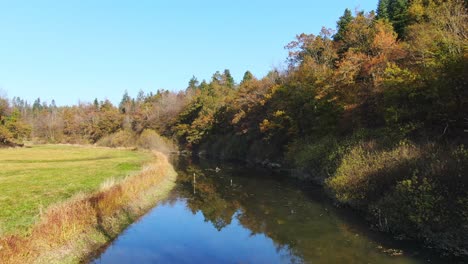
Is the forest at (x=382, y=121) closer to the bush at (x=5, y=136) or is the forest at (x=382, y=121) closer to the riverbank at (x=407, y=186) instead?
the riverbank at (x=407, y=186)

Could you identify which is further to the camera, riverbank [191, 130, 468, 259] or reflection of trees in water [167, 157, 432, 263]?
reflection of trees in water [167, 157, 432, 263]

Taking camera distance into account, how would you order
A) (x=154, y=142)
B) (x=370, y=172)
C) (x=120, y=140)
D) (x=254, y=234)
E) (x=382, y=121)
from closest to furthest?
(x=254, y=234), (x=370, y=172), (x=382, y=121), (x=154, y=142), (x=120, y=140)

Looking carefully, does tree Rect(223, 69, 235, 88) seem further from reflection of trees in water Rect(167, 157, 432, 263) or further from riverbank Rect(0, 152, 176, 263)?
riverbank Rect(0, 152, 176, 263)

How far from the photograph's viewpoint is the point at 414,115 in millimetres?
29328

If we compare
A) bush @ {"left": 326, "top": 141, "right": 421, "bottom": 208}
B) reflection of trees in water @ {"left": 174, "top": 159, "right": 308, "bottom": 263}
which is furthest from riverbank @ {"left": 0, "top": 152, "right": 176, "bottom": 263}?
bush @ {"left": 326, "top": 141, "right": 421, "bottom": 208}

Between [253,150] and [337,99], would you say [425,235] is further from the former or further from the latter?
[253,150]

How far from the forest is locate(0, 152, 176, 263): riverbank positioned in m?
14.3

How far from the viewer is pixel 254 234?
2270cm

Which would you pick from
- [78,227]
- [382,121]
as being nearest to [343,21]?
[382,121]

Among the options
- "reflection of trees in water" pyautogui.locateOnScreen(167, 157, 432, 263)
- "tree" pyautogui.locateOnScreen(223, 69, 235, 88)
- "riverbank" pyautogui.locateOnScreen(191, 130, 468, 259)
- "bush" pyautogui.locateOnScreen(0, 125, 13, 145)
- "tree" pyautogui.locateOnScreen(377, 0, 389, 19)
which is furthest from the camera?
"tree" pyautogui.locateOnScreen(223, 69, 235, 88)

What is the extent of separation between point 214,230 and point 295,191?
1325 cm

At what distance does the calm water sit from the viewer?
59.0 feet

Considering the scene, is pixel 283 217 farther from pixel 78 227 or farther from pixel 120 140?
pixel 120 140

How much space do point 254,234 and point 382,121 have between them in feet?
62.4
